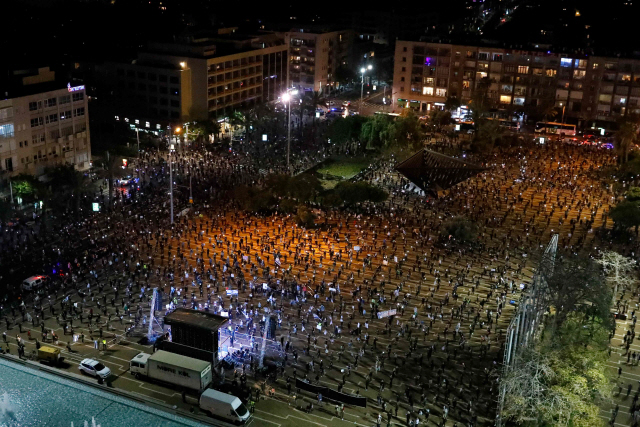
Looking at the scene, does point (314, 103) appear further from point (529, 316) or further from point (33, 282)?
point (529, 316)

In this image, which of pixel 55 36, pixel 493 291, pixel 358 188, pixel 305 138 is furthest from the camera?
pixel 55 36

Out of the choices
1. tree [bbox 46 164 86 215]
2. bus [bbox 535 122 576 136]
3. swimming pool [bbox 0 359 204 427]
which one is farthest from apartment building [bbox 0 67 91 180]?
bus [bbox 535 122 576 136]

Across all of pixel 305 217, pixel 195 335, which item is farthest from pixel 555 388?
pixel 305 217

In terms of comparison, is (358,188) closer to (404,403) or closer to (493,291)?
(493,291)

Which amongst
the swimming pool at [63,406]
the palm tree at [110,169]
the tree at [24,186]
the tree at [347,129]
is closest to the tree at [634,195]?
the tree at [347,129]

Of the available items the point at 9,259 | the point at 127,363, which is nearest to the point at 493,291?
the point at 127,363

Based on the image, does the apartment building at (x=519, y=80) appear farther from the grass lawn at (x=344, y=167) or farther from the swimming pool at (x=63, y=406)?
the swimming pool at (x=63, y=406)
